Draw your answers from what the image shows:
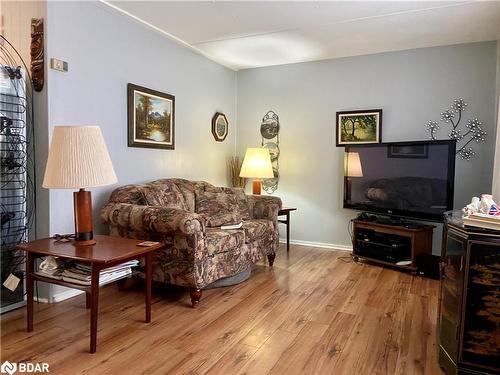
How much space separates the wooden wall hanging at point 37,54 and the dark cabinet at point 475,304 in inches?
115

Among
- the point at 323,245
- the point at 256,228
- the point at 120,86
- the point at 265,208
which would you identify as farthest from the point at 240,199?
the point at 120,86

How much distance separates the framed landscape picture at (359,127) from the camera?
14.1ft

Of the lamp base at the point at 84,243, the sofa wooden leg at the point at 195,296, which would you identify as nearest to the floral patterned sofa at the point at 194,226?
the sofa wooden leg at the point at 195,296

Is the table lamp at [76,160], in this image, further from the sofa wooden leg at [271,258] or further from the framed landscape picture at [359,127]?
the framed landscape picture at [359,127]

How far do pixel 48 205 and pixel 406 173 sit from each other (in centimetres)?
336

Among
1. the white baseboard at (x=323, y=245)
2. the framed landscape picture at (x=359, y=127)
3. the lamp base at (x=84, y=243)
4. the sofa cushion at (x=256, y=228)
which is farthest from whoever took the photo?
→ the white baseboard at (x=323, y=245)

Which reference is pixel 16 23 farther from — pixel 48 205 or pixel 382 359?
pixel 382 359

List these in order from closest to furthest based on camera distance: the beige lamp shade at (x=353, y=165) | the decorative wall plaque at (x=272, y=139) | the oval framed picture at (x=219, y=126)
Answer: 1. the beige lamp shade at (x=353, y=165)
2. the oval framed picture at (x=219, y=126)
3. the decorative wall plaque at (x=272, y=139)

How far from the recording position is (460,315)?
1.73m

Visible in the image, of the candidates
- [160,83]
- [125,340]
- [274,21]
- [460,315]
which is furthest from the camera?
[160,83]

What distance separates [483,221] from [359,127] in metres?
2.88

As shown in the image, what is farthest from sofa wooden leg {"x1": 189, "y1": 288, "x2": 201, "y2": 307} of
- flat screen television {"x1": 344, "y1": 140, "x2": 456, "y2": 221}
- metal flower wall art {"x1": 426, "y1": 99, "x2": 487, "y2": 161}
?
metal flower wall art {"x1": 426, "y1": 99, "x2": 487, "y2": 161}

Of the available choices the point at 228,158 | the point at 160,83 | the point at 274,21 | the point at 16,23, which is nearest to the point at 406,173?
the point at 274,21

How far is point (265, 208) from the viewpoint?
3846 mm
